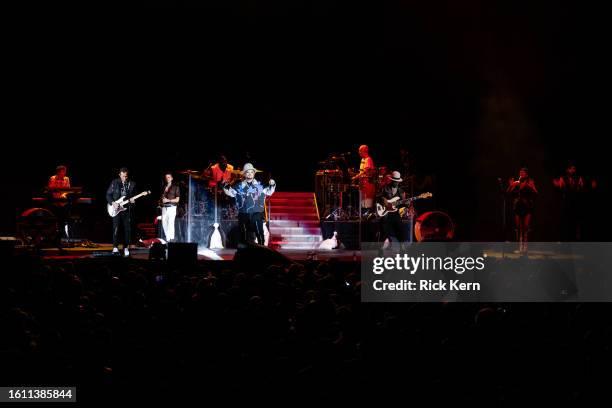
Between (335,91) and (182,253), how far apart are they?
38.9 ft

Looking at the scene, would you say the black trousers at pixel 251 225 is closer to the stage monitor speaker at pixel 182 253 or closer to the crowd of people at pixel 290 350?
the stage monitor speaker at pixel 182 253

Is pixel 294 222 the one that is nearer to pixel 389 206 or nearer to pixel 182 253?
pixel 389 206

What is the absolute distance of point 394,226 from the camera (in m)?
13.6

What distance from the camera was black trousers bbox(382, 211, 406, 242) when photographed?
1352 centimetres

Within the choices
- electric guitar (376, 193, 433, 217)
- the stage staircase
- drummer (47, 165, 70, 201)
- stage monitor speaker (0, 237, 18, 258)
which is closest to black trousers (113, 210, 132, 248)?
drummer (47, 165, 70, 201)

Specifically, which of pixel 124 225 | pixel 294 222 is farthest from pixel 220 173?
pixel 124 225

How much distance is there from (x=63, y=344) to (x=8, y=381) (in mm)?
601

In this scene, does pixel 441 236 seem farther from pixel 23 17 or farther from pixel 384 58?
pixel 23 17

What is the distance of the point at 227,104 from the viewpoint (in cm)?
2064

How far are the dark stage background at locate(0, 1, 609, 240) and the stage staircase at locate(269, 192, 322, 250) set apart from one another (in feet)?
9.96

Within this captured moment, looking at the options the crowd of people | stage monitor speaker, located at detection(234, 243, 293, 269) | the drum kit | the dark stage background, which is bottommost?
the crowd of people

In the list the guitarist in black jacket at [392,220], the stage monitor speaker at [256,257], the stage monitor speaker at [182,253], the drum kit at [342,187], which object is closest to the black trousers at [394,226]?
the guitarist in black jacket at [392,220]

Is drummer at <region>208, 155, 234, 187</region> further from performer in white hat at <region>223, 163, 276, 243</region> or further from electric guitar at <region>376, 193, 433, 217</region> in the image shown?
electric guitar at <region>376, 193, 433, 217</region>

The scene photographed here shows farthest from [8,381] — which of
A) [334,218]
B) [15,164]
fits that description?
[15,164]
